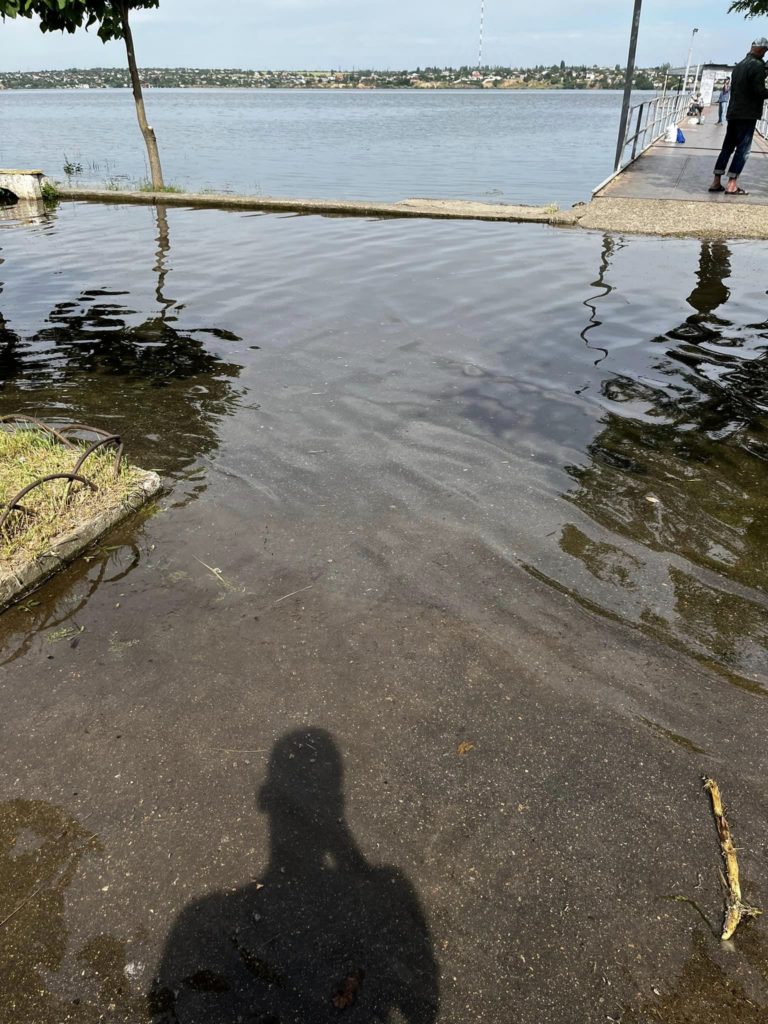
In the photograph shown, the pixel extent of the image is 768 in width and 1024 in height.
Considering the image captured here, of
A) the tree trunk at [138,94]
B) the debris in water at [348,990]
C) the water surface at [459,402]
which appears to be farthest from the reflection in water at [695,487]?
the tree trunk at [138,94]

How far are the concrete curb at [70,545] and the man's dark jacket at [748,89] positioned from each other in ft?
45.3

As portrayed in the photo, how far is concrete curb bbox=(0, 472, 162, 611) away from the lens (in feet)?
13.5

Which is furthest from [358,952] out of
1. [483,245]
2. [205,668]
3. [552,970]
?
[483,245]

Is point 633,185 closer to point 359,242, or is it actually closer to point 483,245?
point 483,245

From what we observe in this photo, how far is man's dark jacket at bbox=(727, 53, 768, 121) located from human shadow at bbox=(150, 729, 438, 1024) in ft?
50.5

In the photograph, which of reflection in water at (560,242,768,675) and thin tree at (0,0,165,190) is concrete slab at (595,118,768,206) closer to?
reflection in water at (560,242,768,675)

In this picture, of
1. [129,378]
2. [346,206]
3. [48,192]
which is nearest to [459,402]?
[129,378]

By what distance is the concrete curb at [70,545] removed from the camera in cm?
412

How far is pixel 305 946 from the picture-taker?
2422 millimetres

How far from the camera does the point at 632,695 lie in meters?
3.44

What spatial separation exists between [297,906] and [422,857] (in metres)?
0.51

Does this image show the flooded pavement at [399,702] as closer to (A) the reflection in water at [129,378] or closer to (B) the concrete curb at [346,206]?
(A) the reflection in water at [129,378]

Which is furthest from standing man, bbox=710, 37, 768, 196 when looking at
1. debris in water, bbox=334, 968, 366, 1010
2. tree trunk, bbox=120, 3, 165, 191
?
debris in water, bbox=334, 968, 366, 1010

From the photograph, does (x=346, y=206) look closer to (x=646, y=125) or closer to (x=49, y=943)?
(x=646, y=125)
